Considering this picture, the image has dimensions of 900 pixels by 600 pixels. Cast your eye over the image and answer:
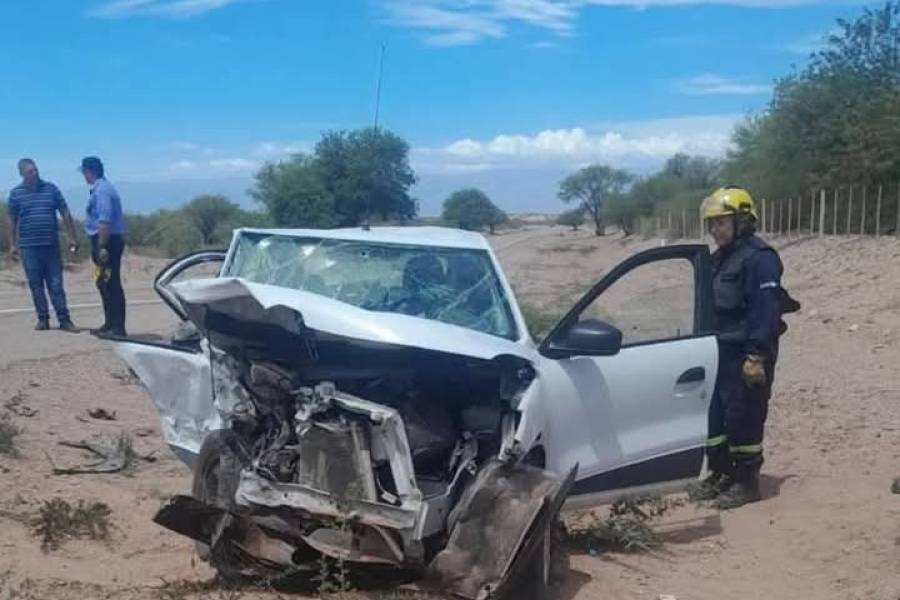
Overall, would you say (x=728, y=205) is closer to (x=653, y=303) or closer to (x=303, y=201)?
(x=653, y=303)

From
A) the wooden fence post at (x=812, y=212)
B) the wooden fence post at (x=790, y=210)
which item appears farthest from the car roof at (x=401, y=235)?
the wooden fence post at (x=790, y=210)

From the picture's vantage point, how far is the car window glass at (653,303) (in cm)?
673

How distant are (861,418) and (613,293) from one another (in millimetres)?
4967

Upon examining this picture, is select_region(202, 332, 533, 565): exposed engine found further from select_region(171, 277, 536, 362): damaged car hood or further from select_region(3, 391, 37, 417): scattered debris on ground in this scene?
select_region(3, 391, 37, 417): scattered debris on ground

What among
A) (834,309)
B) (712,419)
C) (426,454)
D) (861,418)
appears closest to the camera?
(426,454)

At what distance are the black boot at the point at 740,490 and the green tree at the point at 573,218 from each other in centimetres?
11692

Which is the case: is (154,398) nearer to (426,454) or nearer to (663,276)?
(426,454)

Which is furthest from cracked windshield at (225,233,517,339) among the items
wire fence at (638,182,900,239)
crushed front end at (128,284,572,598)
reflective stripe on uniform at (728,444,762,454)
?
wire fence at (638,182,900,239)

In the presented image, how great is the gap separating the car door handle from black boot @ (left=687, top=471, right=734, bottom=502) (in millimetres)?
1468

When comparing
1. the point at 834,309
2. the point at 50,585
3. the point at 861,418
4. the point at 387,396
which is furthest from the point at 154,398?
the point at 834,309

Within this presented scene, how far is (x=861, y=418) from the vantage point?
10797mm

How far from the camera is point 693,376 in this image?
6543 mm

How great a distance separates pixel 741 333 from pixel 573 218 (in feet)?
397

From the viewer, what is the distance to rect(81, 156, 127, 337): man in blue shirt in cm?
1256
